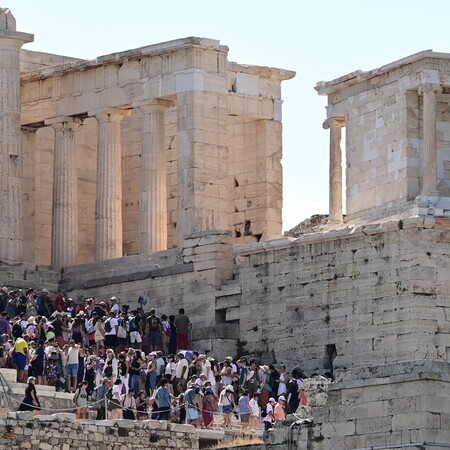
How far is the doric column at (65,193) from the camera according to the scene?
2697 inches

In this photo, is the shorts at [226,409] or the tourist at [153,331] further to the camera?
the tourist at [153,331]

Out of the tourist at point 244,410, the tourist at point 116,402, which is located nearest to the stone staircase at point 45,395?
the tourist at point 116,402

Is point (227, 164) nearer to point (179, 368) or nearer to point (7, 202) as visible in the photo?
point (7, 202)

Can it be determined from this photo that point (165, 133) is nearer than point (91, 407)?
No

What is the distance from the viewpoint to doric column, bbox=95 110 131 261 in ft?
222

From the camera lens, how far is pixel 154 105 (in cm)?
6712

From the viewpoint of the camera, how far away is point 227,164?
2640 inches

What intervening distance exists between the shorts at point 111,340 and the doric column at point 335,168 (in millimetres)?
10199

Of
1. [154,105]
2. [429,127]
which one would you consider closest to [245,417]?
[429,127]

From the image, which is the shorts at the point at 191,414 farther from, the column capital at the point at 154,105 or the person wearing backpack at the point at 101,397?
the column capital at the point at 154,105

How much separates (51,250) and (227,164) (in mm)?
6037

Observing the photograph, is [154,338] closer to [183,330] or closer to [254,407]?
[183,330]

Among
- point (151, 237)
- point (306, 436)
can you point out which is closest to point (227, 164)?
point (151, 237)

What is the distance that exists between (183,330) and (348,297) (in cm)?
412
